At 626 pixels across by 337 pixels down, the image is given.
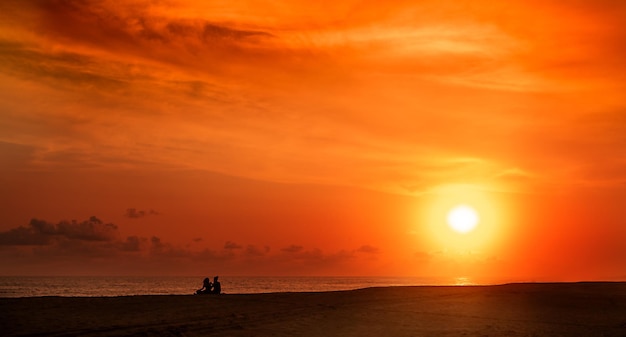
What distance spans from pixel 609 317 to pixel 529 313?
3641 millimetres

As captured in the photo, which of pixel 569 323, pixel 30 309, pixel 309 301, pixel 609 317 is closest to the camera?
pixel 30 309

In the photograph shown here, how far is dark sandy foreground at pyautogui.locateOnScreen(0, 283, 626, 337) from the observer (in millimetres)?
20562

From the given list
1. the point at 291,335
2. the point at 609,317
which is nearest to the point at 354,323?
the point at 291,335

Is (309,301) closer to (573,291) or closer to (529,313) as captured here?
(529,313)

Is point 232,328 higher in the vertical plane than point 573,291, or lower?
lower

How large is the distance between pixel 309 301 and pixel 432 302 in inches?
271

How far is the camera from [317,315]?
25.5 meters

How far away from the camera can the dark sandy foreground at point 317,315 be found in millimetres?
20562

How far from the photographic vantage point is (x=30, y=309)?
2316cm

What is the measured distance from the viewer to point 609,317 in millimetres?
27031

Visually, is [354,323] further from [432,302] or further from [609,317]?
[609,317]

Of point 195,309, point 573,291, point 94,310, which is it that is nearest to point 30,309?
point 94,310

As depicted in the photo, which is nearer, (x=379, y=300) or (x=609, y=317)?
(x=609, y=317)

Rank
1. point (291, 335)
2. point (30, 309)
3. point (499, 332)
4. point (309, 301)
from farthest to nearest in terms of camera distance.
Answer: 1. point (309, 301)
2. point (30, 309)
3. point (499, 332)
4. point (291, 335)
